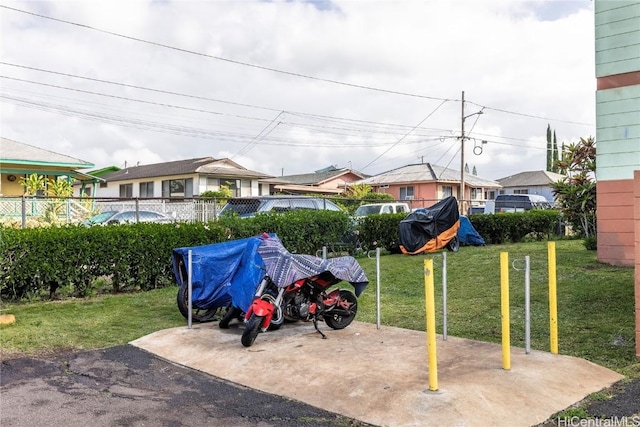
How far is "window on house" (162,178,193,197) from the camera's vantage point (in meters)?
34.8

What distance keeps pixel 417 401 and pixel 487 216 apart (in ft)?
48.3

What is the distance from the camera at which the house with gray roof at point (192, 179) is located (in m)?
34.2

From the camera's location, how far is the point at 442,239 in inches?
591

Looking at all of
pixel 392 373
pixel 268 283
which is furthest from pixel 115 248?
pixel 392 373

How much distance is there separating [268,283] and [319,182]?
3913 centimetres

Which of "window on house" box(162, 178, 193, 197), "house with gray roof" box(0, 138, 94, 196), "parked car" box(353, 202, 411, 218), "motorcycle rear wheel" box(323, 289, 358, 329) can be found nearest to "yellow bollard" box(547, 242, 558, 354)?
"motorcycle rear wheel" box(323, 289, 358, 329)

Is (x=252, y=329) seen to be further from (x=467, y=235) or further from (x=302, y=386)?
(x=467, y=235)

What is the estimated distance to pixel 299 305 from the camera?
22.0 ft

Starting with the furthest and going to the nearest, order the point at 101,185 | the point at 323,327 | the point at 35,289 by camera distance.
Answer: the point at 101,185, the point at 35,289, the point at 323,327

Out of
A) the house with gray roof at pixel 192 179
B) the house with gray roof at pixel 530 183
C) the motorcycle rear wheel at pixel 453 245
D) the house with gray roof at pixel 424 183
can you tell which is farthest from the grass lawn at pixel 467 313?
the house with gray roof at pixel 530 183

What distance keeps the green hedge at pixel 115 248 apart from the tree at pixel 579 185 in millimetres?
6445

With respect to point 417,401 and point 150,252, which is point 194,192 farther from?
point 417,401

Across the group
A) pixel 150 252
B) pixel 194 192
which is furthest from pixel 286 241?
pixel 194 192

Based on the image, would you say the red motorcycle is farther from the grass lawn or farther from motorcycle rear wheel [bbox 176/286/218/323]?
motorcycle rear wheel [bbox 176/286/218/323]
